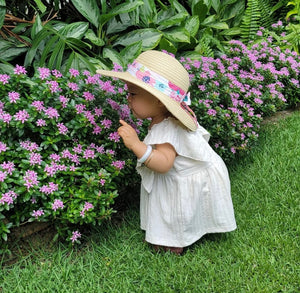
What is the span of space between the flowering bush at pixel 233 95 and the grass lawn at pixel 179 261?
1.86 feet

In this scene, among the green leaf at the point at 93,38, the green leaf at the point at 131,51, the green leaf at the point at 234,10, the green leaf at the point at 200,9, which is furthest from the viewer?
the green leaf at the point at 234,10

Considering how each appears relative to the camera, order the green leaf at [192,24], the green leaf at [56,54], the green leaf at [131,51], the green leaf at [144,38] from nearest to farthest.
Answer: the green leaf at [56,54]
the green leaf at [131,51]
the green leaf at [144,38]
the green leaf at [192,24]

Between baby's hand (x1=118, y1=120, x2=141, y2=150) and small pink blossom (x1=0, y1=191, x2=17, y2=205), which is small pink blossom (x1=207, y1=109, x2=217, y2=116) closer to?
baby's hand (x1=118, y1=120, x2=141, y2=150)

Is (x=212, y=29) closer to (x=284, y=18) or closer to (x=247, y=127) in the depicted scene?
(x=284, y=18)

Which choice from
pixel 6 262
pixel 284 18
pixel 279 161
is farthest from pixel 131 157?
pixel 284 18

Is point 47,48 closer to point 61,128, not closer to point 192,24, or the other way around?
point 61,128

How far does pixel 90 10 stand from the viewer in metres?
3.33

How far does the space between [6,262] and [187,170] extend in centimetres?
112

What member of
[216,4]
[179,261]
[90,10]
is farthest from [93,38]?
[216,4]

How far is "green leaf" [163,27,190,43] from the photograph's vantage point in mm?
3927

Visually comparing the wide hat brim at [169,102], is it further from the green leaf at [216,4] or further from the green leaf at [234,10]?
the green leaf at [234,10]

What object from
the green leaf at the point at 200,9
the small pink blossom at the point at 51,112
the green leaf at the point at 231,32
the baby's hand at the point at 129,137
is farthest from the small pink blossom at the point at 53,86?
the green leaf at the point at 231,32

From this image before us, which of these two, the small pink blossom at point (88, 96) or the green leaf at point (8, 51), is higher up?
the small pink blossom at point (88, 96)

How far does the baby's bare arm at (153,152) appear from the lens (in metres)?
1.86
